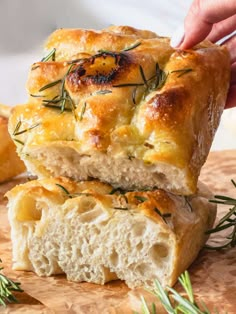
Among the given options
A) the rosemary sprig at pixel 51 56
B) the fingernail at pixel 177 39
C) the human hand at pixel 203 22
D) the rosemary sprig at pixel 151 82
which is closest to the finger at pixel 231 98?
the human hand at pixel 203 22

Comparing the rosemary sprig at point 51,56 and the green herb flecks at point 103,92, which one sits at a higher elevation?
the rosemary sprig at point 51,56

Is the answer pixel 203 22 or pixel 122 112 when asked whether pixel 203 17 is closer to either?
pixel 203 22

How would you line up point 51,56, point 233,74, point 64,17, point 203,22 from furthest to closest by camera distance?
point 64,17 → point 233,74 → point 203,22 → point 51,56

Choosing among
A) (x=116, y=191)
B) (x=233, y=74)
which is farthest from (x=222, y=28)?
(x=116, y=191)

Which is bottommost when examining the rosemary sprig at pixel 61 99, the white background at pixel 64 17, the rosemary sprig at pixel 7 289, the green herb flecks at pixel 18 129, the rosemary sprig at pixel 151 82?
the rosemary sprig at pixel 7 289

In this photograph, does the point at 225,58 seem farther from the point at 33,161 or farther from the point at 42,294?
the point at 42,294

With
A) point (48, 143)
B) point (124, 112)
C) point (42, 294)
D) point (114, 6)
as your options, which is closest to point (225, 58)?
point (124, 112)

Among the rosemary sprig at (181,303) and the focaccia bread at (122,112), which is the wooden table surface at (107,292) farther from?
the focaccia bread at (122,112)

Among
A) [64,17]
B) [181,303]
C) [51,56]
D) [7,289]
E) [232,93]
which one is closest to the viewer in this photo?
[181,303]
